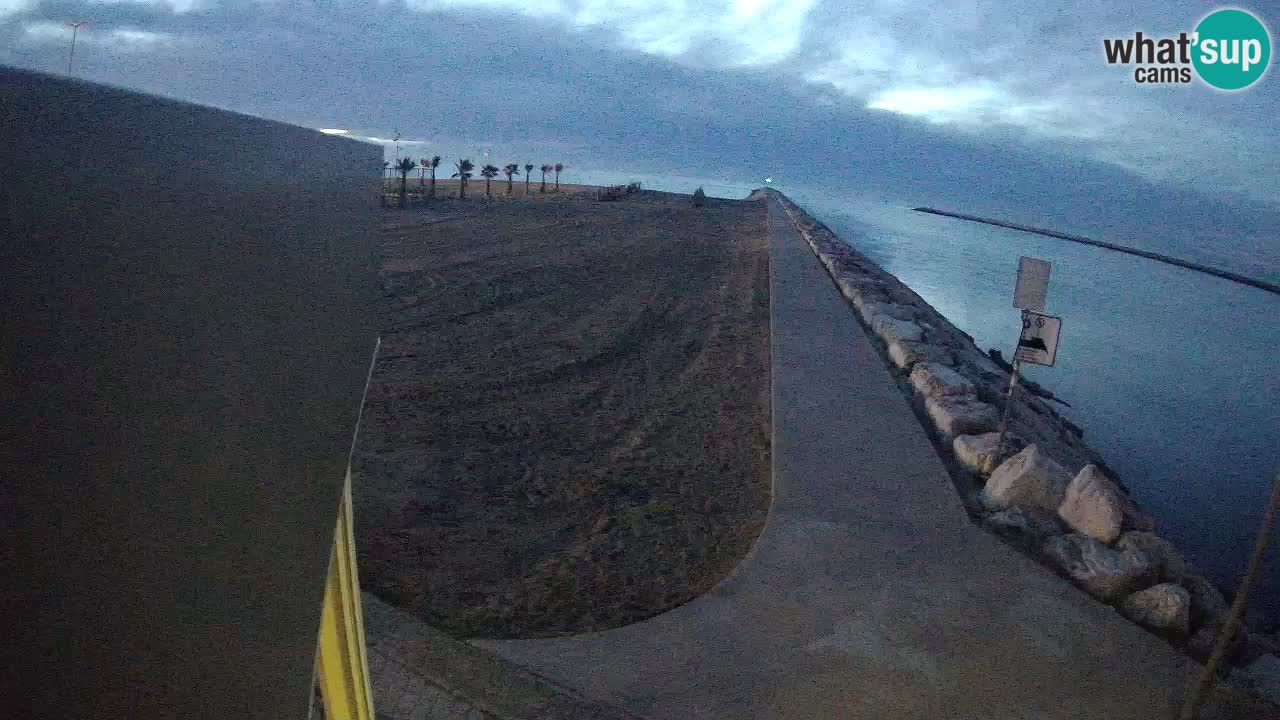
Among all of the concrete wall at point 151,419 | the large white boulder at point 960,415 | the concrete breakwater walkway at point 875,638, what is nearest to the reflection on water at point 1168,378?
the large white boulder at point 960,415

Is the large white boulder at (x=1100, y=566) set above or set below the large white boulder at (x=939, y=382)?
below

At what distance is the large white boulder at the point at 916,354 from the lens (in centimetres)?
1102

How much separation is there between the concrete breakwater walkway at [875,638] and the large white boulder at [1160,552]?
0.69m

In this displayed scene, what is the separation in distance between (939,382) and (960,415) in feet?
3.59

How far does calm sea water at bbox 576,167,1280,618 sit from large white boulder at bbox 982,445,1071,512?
2570mm

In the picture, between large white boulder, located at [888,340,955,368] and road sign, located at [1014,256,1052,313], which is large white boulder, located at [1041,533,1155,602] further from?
large white boulder, located at [888,340,955,368]

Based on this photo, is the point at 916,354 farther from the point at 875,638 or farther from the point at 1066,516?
the point at 875,638

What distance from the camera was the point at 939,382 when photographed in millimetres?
9586

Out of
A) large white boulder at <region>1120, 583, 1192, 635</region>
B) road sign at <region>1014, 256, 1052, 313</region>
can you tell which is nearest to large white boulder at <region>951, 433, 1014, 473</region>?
road sign at <region>1014, 256, 1052, 313</region>

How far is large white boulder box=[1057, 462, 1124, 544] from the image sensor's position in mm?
6145

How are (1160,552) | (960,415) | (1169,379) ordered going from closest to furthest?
(1160,552)
(960,415)
(1169,379)

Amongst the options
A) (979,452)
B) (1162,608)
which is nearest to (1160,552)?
(1162,608)

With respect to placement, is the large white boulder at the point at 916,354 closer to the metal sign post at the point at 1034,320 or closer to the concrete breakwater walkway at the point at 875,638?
the metal sign post at the point at 1034,320

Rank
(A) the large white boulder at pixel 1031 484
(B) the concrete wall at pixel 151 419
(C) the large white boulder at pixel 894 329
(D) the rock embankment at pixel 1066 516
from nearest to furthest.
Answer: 1. (B) the concrete wall at pixel 151 419
2. (D) the rock embankment at pixel 1066 516
3. (A) the large white boulder at pixel 1031 484
4. (C) the large white boulder at pixel 894 329
